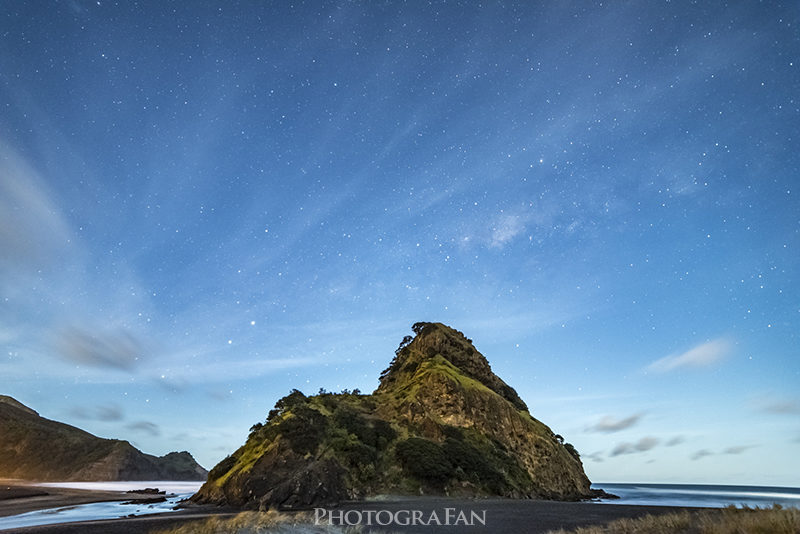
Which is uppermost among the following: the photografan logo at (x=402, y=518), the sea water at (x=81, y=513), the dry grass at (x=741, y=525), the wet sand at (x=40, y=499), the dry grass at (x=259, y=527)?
the dry grass at (x=741, y=525)

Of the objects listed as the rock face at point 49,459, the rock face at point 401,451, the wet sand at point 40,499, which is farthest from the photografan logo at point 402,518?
the rock face at point 49,459

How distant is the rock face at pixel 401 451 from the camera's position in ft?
197

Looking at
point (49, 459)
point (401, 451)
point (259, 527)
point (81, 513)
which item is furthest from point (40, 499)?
point (49, 459)

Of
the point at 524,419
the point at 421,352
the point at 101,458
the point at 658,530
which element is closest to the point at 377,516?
the point at 658,530

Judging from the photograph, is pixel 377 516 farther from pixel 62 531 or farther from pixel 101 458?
pixel 101 458

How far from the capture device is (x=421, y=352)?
116 meters

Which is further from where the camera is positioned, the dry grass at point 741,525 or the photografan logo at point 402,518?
the photografan logo at point 402,518

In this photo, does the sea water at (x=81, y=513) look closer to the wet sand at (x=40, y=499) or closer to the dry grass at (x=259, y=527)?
the wet sand at (x=40, y=499)

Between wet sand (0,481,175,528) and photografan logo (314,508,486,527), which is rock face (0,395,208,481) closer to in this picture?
wet sand (0,481,175,528)

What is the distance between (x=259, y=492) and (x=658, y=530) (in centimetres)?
5319

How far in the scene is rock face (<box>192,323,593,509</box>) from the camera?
197 feet

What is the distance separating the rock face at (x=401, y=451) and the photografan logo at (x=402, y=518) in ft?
56.6

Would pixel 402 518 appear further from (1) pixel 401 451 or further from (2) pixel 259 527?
(1) pixel 401 451

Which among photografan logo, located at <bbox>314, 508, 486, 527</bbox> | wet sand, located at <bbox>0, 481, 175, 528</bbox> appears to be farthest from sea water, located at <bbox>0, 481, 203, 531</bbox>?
photografan logo, located at <bbox>314, 508, 486, 527</bbox>
